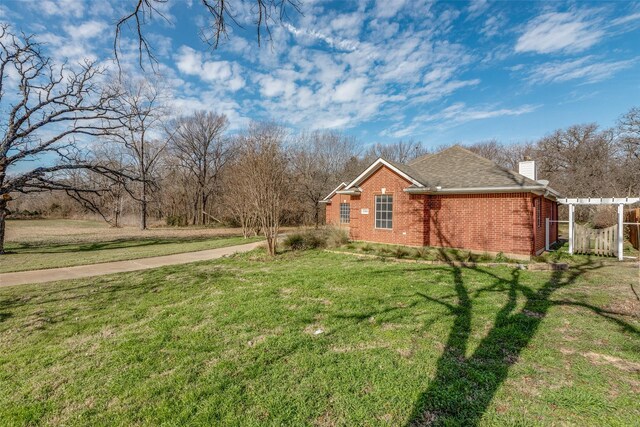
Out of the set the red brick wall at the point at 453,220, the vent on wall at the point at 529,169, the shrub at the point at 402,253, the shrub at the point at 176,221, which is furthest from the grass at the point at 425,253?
the shrub at the point at 176,221

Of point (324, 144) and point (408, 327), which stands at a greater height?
point (324, 144)

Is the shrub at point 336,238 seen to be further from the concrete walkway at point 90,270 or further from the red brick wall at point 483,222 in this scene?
the concrete walkway at point 90,270

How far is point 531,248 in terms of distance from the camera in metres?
11.0

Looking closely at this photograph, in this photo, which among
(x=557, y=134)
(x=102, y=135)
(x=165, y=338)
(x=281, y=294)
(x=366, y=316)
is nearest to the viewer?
(x=165, y=338)

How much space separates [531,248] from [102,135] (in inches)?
594

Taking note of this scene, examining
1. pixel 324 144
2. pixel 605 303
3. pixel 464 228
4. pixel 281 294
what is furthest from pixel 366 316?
pixel 324 144

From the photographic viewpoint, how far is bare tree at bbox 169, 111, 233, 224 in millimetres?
35219

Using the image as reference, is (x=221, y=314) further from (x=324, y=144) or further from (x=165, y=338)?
(x=324, y=144)

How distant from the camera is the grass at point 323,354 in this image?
2.88 metres

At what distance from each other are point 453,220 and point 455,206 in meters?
0.59

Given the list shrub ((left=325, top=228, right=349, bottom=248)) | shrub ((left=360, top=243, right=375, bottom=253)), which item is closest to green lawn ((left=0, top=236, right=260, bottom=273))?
shrub ((left=325, top=228, right=349, bottom=248))


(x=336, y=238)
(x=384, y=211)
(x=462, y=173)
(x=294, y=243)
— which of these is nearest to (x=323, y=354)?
(x=294, y=243)

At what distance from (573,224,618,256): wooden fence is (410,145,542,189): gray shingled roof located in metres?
3.21

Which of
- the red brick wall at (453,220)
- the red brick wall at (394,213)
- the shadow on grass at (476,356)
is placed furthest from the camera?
the red brick wall at (394,213)
